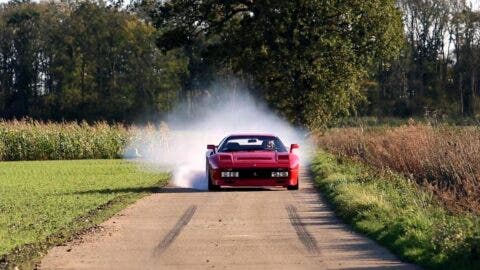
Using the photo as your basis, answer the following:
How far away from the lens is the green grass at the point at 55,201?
46.2 ft

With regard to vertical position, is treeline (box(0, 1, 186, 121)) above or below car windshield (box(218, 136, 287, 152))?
above

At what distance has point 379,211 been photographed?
1688cm

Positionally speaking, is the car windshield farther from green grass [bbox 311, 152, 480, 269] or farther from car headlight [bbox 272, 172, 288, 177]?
green grass [bbox 311, 152, 480, 269]

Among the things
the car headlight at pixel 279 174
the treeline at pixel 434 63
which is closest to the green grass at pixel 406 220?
the car headlight at pixel 279 174

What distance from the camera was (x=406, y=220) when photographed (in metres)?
15.0

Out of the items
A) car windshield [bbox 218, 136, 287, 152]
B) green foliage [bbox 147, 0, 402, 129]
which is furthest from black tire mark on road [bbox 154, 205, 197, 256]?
green foliage [bbox 147, 0, 402, 129]

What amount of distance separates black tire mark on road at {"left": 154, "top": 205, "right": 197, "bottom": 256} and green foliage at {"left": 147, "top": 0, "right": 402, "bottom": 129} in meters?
29.4

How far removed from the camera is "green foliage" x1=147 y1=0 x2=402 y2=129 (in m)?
48.4

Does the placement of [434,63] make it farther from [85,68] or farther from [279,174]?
[279,174]

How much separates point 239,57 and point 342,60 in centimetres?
570

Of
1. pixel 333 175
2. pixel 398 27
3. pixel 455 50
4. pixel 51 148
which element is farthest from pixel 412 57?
pixel 333 175

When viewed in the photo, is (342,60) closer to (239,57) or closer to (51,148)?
(239,57)

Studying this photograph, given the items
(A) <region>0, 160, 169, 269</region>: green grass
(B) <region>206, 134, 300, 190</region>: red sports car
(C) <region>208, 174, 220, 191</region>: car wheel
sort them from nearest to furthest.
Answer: (A) <region>0, 160, 169, 269</region>: green grass < (B) <region>206, 134, 300, 190</region>: red sports car < (C) <region>208, 174, 220, 191</region>: car wheel

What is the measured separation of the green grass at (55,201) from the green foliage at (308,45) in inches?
531
